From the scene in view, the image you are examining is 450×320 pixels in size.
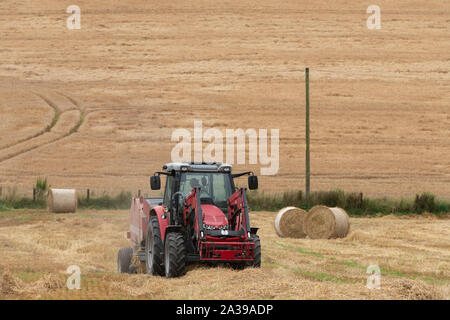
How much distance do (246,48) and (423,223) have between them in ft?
130

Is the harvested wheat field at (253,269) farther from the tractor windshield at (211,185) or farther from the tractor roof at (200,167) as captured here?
the tractor roof at (200,167)

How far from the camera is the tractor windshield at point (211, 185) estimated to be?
15422 mm

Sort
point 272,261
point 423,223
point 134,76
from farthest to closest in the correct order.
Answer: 1. point 134,76
2. point 423,223
3. point 272,261

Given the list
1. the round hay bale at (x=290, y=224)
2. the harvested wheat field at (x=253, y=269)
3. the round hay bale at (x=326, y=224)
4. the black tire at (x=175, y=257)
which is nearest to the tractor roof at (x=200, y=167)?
the black tire at (x=175, y=257)

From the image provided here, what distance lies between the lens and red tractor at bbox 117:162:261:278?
14172mm

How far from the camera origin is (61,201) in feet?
105

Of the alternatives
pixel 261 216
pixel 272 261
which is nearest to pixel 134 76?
pixel 261 216

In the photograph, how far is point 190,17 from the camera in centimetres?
7231

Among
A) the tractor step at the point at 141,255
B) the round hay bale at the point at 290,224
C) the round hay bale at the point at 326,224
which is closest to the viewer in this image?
the tractor step at the point at 141,255

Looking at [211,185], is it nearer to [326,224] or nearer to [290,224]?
[326,224]

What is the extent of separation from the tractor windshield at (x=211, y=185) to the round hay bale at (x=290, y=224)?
9.36m

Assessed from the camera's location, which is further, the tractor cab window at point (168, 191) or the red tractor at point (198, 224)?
the tractor cab window at point (168, 191)

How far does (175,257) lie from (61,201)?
19.0 m
